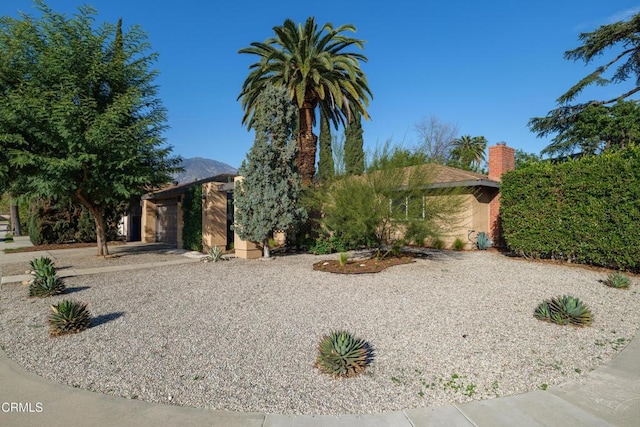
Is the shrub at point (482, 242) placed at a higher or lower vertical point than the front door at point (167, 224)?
lower

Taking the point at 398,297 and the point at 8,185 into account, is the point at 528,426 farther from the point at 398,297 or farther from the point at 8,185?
the point at 8,185

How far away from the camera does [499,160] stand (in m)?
16.3

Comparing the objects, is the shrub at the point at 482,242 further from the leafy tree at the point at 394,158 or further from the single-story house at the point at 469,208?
the leafy tree at the point at 394,158

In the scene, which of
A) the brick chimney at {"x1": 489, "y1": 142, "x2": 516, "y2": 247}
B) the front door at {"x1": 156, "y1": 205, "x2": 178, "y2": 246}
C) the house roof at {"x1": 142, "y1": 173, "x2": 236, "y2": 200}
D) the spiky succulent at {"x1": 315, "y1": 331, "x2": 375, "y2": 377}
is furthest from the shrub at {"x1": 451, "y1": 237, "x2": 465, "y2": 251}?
the front door at {"x1": 156, "y1": 205, "x2": 178, "y2": 246}

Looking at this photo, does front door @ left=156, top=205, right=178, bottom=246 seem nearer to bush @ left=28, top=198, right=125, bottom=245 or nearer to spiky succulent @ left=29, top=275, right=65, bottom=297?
bush @ left=28, top=198, right=125, bottom=245

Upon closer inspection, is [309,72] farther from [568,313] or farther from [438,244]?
[568,313]

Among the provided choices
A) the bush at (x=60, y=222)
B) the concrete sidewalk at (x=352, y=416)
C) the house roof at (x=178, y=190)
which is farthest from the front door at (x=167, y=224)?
the concrete sidewalk at (x=352, y=416)

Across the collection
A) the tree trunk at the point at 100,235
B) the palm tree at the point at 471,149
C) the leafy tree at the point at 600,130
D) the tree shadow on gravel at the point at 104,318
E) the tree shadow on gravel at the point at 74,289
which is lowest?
the tree shadow on gravel at the point at 104,318

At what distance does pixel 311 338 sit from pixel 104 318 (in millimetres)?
3757

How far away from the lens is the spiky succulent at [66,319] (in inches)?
212

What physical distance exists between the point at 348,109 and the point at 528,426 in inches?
557

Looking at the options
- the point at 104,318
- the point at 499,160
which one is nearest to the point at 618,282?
the point at 499,160

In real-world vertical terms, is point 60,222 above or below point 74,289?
above

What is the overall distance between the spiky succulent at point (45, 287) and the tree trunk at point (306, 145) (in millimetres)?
8984
